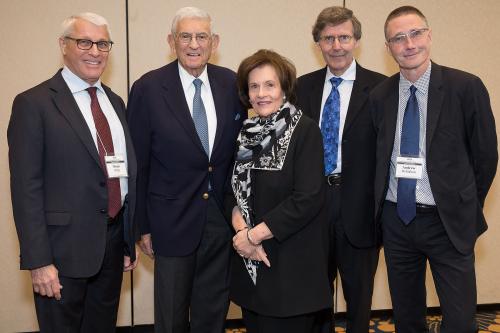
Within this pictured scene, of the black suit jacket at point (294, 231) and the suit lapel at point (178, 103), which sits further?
the suit lapel at point (178, 103)

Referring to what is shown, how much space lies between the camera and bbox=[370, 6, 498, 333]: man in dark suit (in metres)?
2.30

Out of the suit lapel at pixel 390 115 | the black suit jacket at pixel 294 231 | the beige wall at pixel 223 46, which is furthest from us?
the beige wall at pixel 223 46

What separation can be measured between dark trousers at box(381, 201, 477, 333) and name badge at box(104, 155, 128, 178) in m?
1.35

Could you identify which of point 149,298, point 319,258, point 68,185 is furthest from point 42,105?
point 149,298

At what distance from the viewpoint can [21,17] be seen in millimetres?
3373

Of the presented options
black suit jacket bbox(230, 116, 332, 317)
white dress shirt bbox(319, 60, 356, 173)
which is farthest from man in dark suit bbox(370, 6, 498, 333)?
black suit jacket bbox(230, 116, 332, 317)

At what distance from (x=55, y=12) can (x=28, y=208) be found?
1.92 meters

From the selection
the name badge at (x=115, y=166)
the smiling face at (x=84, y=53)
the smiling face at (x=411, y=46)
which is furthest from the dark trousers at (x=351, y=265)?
the smiling face at (x=84, y=53)

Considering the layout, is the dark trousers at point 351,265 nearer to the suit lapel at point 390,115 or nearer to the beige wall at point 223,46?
the suit lapel at point 390,115

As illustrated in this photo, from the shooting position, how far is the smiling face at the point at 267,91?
84.7 inches

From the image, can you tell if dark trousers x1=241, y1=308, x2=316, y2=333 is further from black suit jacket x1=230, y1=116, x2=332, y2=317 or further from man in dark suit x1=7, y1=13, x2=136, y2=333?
man in dark suit x1=7, y1=13, x2=136, y2=333

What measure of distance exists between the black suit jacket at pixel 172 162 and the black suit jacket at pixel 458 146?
3.36 feet

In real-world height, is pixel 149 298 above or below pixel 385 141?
below

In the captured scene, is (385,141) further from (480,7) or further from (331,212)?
(480,7)
